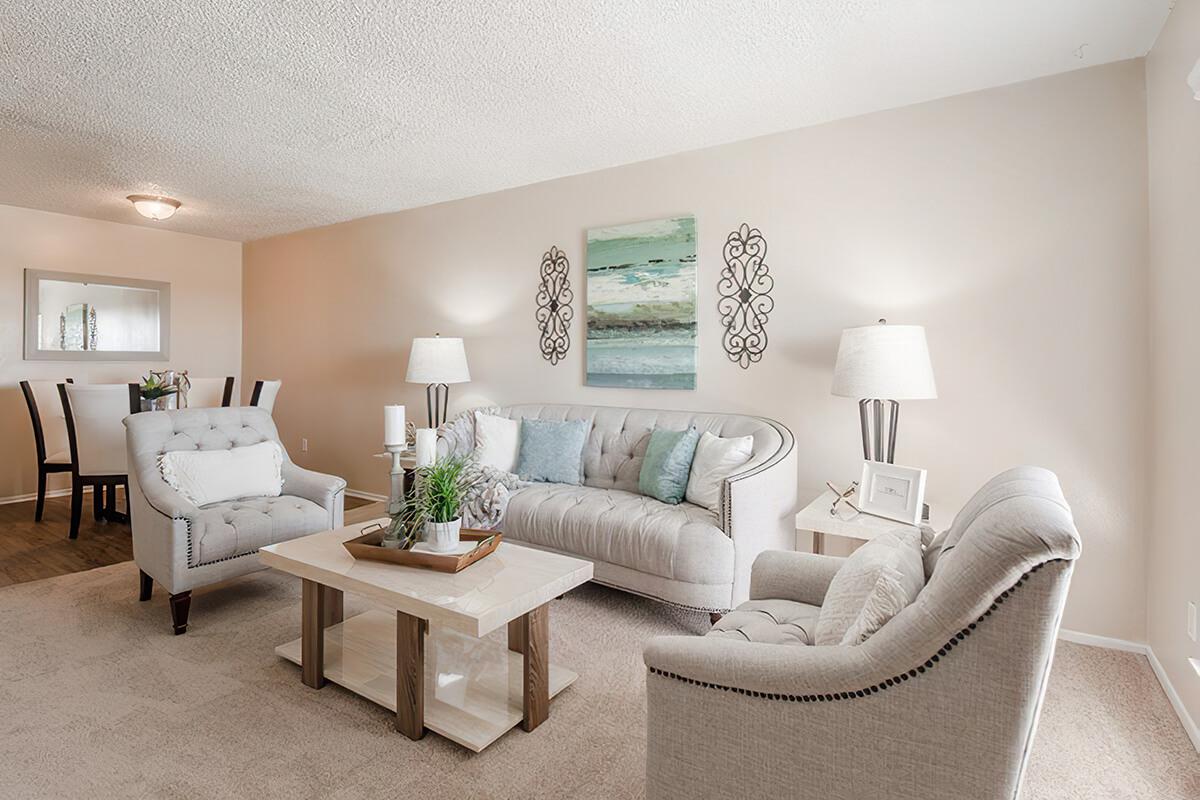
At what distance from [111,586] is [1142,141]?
5156 mm

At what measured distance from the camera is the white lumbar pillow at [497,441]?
3722 millimetres

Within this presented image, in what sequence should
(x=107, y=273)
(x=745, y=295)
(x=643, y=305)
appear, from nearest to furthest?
(x=745, y=295) < (x=643, y=305) < (x=107, y=273)

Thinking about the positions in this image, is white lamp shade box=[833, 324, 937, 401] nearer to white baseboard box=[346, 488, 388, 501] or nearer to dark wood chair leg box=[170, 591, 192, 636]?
dark wood chair leg box=[170, 591, 192, 636]

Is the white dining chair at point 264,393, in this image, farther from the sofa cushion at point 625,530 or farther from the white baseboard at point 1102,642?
the white baseboard at point 1102,642

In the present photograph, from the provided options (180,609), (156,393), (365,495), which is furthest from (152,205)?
(180,609)

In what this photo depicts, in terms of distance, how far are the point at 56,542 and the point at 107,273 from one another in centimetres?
280

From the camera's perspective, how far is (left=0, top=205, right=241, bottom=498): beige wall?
17.0ft

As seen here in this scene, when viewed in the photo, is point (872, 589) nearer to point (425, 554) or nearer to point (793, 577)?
point (793, 577)

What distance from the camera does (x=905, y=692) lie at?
105cm

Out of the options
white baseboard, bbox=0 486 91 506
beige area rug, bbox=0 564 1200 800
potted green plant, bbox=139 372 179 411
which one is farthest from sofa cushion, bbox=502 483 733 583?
white baseboard, bbox=0 486 91 506

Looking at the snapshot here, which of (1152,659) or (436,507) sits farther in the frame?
(1152,659)

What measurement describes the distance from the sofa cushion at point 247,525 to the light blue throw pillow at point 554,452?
1.12 m

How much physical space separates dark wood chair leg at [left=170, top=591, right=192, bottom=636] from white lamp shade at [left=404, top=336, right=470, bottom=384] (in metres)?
1.97

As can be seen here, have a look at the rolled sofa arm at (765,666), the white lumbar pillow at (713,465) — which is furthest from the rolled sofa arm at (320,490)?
the rolled sofa arm at (765,666)
